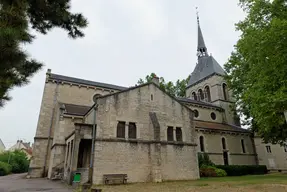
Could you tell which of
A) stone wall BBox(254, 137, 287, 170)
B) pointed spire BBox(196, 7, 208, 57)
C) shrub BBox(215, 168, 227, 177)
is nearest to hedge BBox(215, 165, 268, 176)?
shrub BBox(215, 168, 227, 177)

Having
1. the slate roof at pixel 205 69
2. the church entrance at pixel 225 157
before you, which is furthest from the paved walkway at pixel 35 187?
the slate roof at pixel 205 69

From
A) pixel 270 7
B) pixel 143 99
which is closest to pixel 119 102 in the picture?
pixel 143 99

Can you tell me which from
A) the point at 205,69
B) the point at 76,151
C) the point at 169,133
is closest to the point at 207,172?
the point at 169,133

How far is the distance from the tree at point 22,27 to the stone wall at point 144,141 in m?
9.59

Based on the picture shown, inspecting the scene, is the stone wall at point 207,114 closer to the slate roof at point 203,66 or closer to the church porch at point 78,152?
the slate roof at point 203,66

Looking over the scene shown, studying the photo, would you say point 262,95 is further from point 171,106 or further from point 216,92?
point 216,92

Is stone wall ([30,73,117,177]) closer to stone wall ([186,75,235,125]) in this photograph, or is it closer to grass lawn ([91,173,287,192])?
grass lawn ([91,173,287,192])

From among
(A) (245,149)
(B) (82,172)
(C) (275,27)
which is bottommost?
(B) (82,172)

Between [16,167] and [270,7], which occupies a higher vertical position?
[270,7]

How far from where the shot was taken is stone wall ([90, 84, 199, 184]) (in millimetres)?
15227

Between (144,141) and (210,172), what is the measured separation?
873cm

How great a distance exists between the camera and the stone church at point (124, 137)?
15305 millimetres

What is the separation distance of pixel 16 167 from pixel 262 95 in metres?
42.8

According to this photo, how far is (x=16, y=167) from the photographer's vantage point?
125ft
